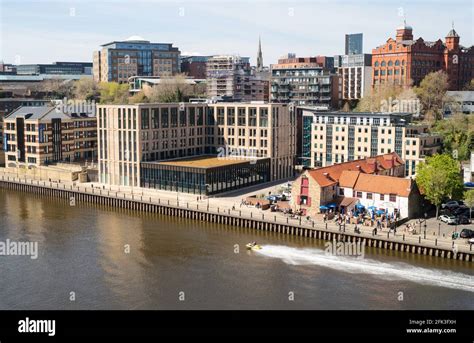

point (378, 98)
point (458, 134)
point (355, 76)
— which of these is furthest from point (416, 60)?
point (458, 134)

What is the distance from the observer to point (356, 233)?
5984 cm

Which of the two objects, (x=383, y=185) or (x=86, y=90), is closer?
(x=383, y=185)

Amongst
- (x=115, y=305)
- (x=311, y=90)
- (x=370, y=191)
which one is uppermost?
(x=311, y=90)

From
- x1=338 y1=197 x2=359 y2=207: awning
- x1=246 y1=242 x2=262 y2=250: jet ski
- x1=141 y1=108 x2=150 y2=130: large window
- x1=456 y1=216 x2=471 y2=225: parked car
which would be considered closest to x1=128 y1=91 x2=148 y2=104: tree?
x1=141 y1=108 x2=150 y2=130: large window

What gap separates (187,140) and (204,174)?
16.3 m

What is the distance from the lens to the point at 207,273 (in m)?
51.3

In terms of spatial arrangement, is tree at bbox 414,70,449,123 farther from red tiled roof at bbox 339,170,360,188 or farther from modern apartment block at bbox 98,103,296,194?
red tiled roof at bbox 339,170,360,188

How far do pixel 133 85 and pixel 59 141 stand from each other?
226 ft

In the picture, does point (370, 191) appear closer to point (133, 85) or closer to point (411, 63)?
point (411, 63)

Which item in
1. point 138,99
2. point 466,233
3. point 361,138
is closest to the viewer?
point 466,233

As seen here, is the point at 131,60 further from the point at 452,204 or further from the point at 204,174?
the point at 452,204

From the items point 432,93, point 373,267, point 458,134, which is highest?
point 432,93

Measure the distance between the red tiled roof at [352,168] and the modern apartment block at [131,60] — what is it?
11116 cm
